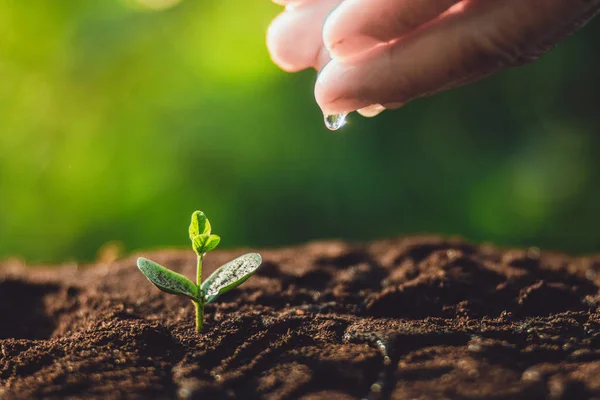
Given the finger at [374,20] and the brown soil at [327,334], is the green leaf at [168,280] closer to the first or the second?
the brown soil at [327,334]

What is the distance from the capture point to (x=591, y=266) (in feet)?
5.47

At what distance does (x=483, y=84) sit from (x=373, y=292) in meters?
2.43

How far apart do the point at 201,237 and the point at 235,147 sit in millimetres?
2458

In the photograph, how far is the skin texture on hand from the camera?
0.82m

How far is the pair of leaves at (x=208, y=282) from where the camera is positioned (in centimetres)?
103

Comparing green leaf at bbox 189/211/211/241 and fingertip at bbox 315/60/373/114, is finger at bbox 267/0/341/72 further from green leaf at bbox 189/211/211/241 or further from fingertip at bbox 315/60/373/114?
green leaf at bbox 189/211/211/241

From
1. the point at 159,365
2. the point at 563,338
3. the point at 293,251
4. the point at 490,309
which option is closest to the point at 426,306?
the point at 490,309

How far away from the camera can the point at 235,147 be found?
3502 millimetres

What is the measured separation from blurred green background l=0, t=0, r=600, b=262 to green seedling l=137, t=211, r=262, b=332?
234cm

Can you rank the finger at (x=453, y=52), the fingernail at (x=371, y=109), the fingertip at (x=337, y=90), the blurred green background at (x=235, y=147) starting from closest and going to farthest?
the finger at (x=453, y=52) < the fingertip at (x=337, y=90) < the fingernail at (x=371, y=109) < the blurred green background at (x=235, y=147)

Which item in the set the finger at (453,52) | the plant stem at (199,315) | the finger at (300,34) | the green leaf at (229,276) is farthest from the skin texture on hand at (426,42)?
the plant stem at (199,315)

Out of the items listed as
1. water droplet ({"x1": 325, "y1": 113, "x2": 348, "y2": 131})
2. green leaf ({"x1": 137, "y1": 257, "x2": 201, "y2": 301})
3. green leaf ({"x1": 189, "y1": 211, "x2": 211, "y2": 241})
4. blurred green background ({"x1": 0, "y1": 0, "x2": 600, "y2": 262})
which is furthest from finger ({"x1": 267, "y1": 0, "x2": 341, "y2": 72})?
blurred green background ({"x1": 0, "y1": 0, "x2": 600, "y2": 262})

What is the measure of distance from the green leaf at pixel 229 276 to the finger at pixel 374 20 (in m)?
0.40

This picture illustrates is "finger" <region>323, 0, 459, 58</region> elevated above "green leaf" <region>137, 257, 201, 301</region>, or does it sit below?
above
